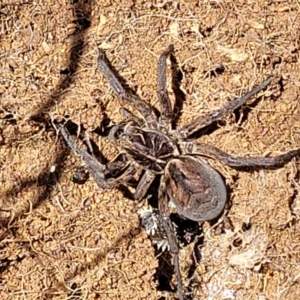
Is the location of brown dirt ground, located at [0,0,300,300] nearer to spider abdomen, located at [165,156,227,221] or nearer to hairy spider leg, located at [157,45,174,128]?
hairy spider leg, located at [157,45,174,128]

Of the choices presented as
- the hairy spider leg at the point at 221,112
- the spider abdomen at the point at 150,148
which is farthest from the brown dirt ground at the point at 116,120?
the spider abdomen at the point at 150,148

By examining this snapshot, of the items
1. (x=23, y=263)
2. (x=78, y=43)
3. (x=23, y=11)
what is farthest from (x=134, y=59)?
(x=23, y=263)

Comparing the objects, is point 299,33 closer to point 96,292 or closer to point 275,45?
point 275,45

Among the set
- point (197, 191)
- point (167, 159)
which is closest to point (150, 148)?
point (167, 159)

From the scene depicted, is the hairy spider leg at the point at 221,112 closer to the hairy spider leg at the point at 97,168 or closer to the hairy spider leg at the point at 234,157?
the hairy spider leg at the point at 234,157

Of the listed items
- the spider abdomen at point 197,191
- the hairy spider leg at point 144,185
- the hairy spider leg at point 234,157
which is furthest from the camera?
the hairy spider leg at point 144,185

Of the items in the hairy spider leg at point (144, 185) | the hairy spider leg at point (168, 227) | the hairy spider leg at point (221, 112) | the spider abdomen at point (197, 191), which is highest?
the hairy spider leg at point (221, 112)

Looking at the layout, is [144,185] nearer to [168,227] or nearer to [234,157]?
[168,227]
